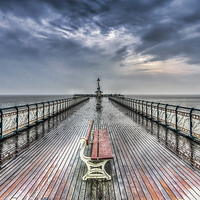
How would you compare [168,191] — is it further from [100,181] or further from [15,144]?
[15,144]

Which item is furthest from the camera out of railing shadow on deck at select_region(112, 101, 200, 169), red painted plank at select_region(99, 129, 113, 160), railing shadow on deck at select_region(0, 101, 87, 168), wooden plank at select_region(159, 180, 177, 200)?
railing shadow on deck at select_region(0, 101, 87, 168)

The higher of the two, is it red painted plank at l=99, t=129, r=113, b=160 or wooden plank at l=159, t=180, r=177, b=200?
red painted plank at l=99, t=129, r=113, b=160

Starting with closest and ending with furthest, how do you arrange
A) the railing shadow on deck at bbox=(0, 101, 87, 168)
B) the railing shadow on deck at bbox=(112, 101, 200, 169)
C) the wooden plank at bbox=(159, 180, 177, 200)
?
the wooden plank at bbox=(159, 180, 177, 200) → the railing shadow on deck at bbox=(112, 101, 200, 169) → the railing shadow on deck at bbox=(0, 101, 87, 168)

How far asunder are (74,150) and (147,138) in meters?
3.22

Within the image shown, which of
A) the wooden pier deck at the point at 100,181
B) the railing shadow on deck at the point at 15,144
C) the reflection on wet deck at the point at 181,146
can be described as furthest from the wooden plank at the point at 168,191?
the railing shadow on deck at the point at 15,144

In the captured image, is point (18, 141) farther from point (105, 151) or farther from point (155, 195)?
point (155, 195)

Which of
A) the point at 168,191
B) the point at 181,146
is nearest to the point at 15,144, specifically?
the point at 168,191

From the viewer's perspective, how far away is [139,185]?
274 centimetres

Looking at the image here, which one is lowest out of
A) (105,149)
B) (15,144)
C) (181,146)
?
(15,144)

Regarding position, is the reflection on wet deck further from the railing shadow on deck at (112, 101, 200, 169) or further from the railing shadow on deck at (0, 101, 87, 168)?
the railing shadow on deck at (0, 101, 87, 168)

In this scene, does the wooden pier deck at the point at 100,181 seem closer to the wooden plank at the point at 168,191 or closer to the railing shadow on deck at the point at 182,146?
the wooden plank at the point at 168,191

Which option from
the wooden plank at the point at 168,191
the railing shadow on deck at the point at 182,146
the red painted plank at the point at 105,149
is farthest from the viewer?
the railing shadow on deck at the point at 182,146

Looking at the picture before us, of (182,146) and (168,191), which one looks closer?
(168,191)

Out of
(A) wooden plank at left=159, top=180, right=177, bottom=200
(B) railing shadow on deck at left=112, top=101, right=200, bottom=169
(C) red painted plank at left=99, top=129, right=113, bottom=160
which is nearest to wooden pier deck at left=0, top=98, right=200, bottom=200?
(A) wooden plank at left=159, top=180, right=177, bottom=200
